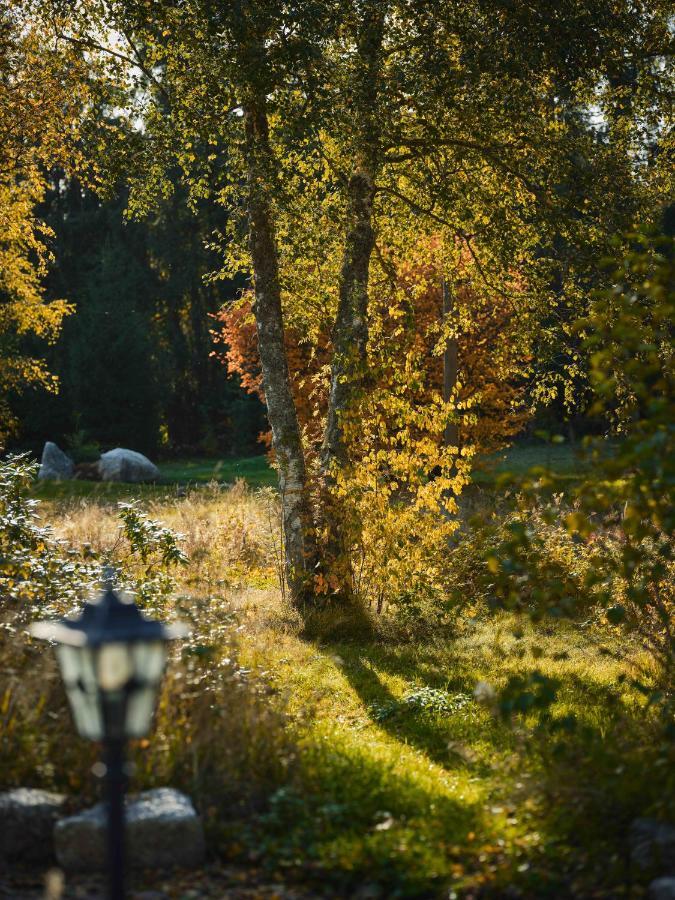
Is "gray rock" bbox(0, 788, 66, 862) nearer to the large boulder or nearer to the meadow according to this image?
the meadow

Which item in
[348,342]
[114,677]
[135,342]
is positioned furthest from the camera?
[135,342]

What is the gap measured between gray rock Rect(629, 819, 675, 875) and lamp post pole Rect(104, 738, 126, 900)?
2156mm

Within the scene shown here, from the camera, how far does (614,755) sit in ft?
14.2

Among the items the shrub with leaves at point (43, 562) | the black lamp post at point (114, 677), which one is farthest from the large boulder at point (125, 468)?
the black lamp post at point (114, 677)

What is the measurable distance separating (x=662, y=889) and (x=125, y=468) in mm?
21949

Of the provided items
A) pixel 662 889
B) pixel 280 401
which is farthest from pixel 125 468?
pixel 662 889

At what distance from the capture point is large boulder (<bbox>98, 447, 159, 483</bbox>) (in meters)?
24.0

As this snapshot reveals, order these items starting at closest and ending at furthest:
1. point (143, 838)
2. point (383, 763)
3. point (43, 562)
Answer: point (143, 838)
point (383, 763)
point (43, 562)

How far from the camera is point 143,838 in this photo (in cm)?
400

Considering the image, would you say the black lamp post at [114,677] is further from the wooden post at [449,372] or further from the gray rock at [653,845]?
the wooden post at [449,372]

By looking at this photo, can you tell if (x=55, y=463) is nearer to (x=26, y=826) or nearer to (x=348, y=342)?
(x=348, y=342)

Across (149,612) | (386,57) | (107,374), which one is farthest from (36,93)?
(107,374)

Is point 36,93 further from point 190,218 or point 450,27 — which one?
point 190,218

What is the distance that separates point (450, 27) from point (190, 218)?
27137 millimetres
